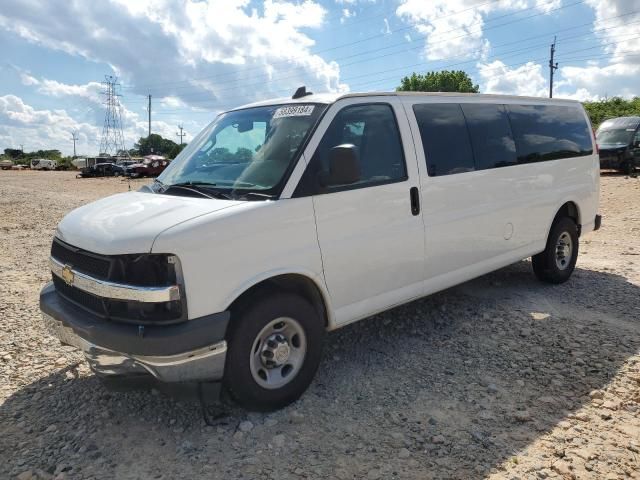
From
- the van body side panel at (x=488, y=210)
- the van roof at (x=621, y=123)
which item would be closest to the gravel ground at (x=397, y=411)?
the van body side panel at (x=488, y=210)

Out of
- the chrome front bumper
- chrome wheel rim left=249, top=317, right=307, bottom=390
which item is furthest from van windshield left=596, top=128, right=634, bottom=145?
the chrome front bumper

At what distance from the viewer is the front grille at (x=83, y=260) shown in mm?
3133

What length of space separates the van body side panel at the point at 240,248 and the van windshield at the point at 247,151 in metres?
0.24

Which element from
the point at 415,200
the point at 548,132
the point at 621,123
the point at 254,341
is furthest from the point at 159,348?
the point at 621,123

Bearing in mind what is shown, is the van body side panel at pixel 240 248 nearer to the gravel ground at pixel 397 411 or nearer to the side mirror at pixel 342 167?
the side mirror at pixel 342 167

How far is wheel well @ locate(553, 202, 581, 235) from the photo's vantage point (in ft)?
20.2

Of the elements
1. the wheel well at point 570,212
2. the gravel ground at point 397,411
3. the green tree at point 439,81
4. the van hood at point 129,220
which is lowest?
the gravel ground at point 397,411

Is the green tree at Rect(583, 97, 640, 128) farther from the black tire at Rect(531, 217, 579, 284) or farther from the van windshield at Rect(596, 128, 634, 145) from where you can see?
the black tire at Rect(531, 217, 579, 284)

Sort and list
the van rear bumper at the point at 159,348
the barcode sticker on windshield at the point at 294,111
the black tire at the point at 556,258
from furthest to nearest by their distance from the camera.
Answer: the black tire at the point at 556,258 < the barcode sticker on windshield at the point at 294,111 < the van rear bumper at the point at 159,348

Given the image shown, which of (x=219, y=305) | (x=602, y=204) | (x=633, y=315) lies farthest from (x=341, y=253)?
(x=602, y=204)

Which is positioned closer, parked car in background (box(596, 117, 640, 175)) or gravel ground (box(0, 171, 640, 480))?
gravel ground (box(0, 171, 640, 480))

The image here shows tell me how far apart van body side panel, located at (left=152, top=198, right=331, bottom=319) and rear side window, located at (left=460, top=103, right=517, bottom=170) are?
2.15m

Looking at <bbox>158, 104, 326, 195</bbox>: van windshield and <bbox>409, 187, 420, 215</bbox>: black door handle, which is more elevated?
<bbox>158, 104, 326, 195</bbox>: van windshield

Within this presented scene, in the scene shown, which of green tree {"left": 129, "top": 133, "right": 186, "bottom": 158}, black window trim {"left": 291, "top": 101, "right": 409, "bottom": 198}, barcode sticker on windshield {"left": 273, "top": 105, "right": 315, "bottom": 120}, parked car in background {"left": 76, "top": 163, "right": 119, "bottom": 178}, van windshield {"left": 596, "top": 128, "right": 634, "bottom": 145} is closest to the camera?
black window trim {"left": 291, "top": 101, "right": 409, "bottom": 198}
